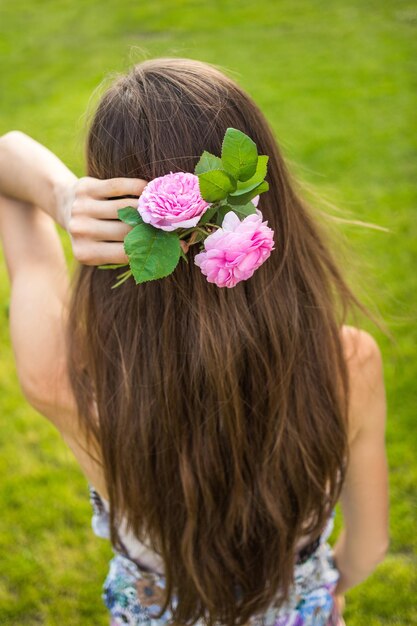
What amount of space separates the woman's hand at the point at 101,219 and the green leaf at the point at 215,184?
0.45 feet

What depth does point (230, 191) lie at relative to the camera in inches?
45.4

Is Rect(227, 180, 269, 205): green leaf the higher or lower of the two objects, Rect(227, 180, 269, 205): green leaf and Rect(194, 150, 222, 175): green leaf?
the lower

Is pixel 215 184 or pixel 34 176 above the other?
pixel 34 176

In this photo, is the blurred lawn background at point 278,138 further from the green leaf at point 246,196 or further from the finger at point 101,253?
the green leaf at point 246,196

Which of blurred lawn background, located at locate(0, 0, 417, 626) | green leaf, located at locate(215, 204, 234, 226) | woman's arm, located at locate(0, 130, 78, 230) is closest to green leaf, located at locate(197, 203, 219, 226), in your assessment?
green leaf, located at locate(215, 204, 234, 226)

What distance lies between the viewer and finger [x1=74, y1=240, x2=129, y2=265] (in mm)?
1267

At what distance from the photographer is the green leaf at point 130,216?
115 centimetres

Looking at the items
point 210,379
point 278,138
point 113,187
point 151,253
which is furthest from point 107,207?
point 278,138

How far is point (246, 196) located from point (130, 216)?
0.21 metres

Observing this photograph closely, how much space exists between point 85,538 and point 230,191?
2.27 m

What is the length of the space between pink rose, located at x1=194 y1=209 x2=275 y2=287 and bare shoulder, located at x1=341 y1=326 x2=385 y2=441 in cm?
51

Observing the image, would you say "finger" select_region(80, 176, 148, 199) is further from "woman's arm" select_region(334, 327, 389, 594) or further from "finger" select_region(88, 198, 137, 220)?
"woman's arm" select_region(334, 327, 389, 594)

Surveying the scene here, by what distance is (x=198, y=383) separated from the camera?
1393 mm

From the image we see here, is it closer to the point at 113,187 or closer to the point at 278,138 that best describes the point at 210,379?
the point at 113,187
